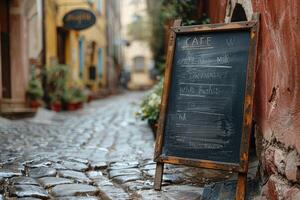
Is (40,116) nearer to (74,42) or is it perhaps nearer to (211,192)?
(74,42)

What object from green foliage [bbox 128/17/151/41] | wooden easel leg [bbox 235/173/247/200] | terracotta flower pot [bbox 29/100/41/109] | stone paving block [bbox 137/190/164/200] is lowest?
stone paving block [bbox 137/190/164/200]

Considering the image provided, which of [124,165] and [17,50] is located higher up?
[17,50]

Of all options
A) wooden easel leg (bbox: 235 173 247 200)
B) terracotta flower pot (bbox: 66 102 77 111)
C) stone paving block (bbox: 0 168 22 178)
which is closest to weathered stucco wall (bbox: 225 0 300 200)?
wooden easel leg (bbox: 235 173 247 200)

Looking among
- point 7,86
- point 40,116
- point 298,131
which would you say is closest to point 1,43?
point 7,86

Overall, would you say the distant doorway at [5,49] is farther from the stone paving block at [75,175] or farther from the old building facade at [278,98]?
the old building facade at [278,98]

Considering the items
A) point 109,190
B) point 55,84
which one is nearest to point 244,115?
point 109,190

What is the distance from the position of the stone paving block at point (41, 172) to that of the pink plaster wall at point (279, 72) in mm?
1930

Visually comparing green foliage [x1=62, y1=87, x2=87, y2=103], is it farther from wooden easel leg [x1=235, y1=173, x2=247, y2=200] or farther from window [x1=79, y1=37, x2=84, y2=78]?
wooden easel leg [x1=235, y1=173, x2=247, y2=200]

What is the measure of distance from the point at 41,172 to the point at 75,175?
1.08ft

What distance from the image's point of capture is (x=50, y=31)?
11.6m

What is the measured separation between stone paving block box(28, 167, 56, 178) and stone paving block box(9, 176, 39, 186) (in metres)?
0.14

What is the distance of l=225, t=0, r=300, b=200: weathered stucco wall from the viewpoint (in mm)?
2359

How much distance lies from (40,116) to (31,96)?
58 centimetres

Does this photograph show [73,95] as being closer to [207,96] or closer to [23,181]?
[23,181]
